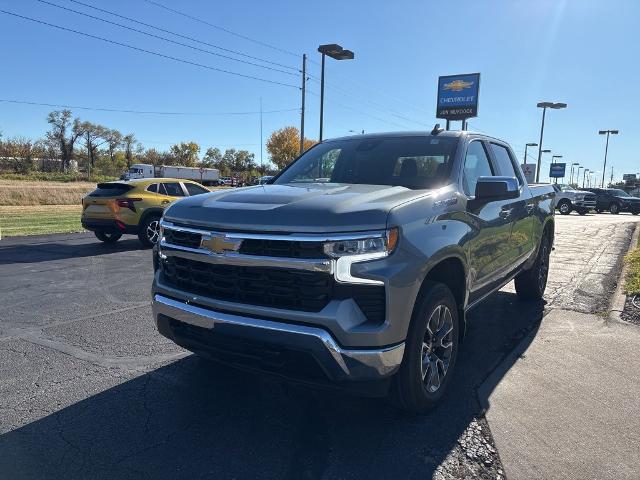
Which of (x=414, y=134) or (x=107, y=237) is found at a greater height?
(x=414, y=134)

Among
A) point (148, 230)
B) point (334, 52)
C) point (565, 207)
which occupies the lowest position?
point (565, 207)

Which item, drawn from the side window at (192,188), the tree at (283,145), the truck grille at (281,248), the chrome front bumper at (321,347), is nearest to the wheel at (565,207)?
the side window at (192,188)

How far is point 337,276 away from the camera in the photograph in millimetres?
2615

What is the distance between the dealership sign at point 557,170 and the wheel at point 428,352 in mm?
73484

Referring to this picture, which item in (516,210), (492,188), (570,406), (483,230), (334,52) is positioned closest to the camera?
(570,406)

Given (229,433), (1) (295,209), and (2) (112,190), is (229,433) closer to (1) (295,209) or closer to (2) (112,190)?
(1) (295,209)

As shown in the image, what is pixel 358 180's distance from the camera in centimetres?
409

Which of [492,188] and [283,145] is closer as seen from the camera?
[492,188]

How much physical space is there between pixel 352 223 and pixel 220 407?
5.39 feet

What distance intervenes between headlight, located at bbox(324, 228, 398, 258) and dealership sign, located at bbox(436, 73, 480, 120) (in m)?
33.3

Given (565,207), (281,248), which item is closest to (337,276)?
(281,248)

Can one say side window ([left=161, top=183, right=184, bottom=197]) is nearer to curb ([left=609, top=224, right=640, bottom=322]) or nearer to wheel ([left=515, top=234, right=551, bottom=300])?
wheel ([left=515, top=234, right=551, bottom=300])

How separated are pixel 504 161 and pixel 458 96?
31156 mm

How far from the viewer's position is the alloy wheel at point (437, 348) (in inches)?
126
